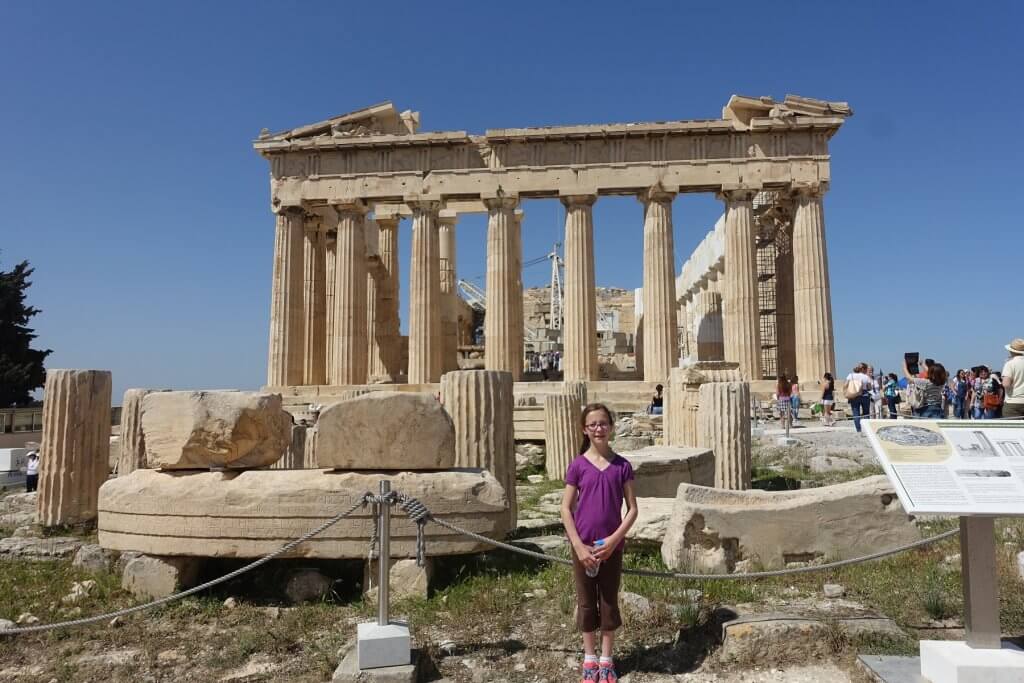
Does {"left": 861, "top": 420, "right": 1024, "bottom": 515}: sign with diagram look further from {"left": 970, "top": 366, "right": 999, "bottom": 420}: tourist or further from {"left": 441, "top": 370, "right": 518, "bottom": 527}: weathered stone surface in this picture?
{"left": 970, "top": 366, "right": 999, "bottom": 420}: tourist

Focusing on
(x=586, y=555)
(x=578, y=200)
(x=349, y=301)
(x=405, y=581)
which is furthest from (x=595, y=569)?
(x=349, y=301)

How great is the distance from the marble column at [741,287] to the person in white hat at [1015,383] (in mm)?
14338

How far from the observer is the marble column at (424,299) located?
24812 millimetres

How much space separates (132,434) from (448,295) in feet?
62.8

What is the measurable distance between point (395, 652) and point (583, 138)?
22484 millimetres

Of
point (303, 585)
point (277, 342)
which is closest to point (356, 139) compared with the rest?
point (277, 342)

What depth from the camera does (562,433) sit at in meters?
13.4

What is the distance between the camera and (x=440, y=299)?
26047mm

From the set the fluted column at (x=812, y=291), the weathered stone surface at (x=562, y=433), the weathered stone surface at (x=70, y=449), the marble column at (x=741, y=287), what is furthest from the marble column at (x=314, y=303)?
the fluted column at (x=812, y=291)

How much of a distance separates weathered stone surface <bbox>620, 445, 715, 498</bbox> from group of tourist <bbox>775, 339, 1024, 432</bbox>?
3.80 meters

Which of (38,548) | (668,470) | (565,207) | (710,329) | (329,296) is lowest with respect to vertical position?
(38,548)

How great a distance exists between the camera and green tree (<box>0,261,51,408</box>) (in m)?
32.6

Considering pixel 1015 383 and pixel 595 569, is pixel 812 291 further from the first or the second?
pixel 595 569

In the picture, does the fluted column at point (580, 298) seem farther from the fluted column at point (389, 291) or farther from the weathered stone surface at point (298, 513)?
the weathered stone surface at point (298, 513)
